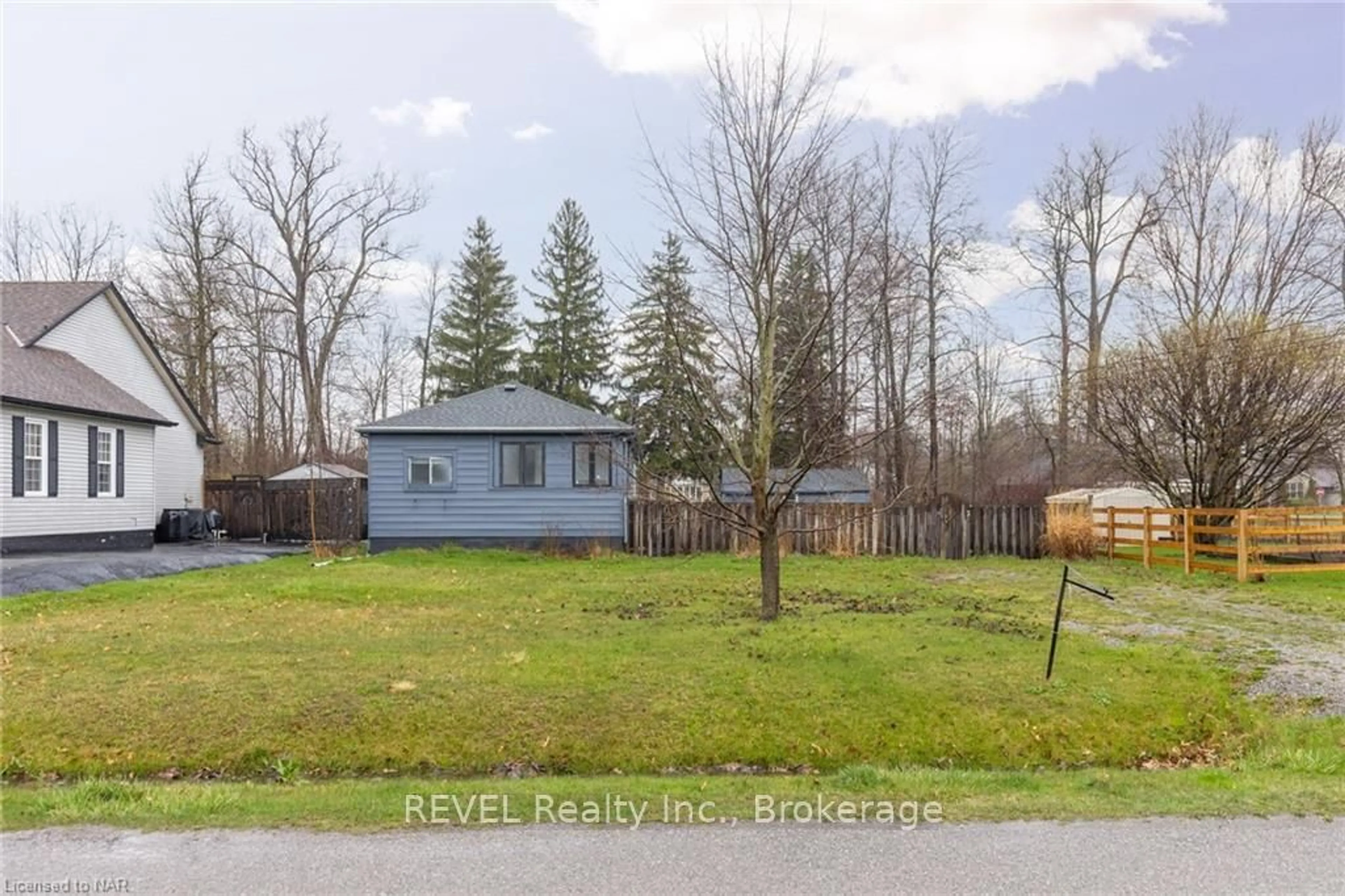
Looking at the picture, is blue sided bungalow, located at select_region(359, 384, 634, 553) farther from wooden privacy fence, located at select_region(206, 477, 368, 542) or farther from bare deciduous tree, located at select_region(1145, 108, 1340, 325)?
bare deciduous tree, located at select_region(1145, 108, 1340, 325)

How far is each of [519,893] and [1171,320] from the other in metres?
25.1

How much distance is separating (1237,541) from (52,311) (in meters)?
25.3

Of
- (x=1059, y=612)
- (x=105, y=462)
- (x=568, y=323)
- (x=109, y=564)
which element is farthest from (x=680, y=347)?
(x=568, y=323)

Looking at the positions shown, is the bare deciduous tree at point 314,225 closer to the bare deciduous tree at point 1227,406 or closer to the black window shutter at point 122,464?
the black window shutter at point 122,464

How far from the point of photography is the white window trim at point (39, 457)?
15344 mm

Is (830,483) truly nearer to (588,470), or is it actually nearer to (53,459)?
(588,470)

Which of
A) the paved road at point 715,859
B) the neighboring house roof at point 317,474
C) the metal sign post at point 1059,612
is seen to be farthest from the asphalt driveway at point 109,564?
the metal sign post at point 1059,612

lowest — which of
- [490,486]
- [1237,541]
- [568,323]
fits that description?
[1237,541]

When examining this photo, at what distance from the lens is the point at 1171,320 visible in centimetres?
2289

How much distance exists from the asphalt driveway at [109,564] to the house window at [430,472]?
3.17 metres

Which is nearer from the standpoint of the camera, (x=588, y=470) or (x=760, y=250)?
(x=760, y=250)

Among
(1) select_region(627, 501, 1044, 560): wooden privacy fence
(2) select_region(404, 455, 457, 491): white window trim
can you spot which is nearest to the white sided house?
(2) select_region(404, 455, 457, 491): white window trim

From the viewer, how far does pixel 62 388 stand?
1673cm

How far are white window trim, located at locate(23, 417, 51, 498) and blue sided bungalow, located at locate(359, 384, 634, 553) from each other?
5789mm
